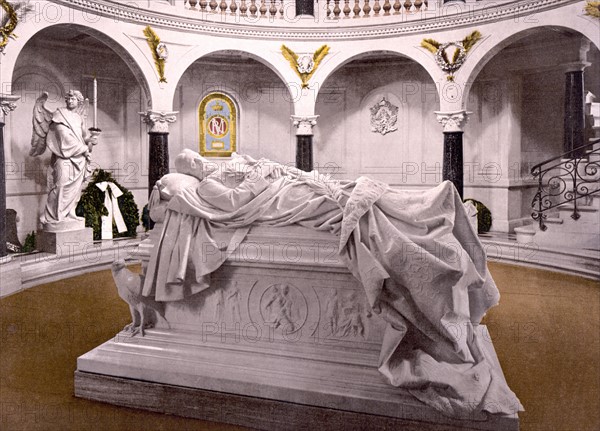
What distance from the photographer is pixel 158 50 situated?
10023mm

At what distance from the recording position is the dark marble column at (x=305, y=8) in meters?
11.4

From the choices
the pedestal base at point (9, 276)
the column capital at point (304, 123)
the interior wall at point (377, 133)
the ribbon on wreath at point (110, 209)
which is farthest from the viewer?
the interior wall at point (377, 133)

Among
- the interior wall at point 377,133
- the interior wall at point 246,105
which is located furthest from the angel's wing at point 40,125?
the interior wall at point 377,133

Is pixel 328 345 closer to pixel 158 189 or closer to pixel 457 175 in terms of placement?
pixel 158 189

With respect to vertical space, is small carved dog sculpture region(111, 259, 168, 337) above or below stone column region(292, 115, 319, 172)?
below

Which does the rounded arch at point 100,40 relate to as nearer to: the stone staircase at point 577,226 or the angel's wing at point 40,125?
the angel's wing at point 40,125

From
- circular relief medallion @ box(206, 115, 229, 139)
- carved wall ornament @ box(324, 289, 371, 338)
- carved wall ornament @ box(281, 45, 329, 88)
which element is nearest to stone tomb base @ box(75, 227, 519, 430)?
carved wall ornament @ box(324, 289, 371, 338)

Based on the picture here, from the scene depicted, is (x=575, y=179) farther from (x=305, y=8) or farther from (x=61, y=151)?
(x=61, y=151)

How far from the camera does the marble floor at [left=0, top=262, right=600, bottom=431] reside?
12.8ft

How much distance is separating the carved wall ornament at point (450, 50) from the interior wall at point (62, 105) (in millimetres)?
6005

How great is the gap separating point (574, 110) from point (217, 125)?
7229mm

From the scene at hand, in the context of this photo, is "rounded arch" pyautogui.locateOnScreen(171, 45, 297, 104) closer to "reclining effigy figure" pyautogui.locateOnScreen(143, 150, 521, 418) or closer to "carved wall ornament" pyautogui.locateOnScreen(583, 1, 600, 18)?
"carved wall ornament" pyautogui.locateOnScreen(583, 1, 600, 18)

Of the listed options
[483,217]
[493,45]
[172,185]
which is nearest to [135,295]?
[172,185]

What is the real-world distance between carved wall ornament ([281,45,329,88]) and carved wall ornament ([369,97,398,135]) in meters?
2.12
